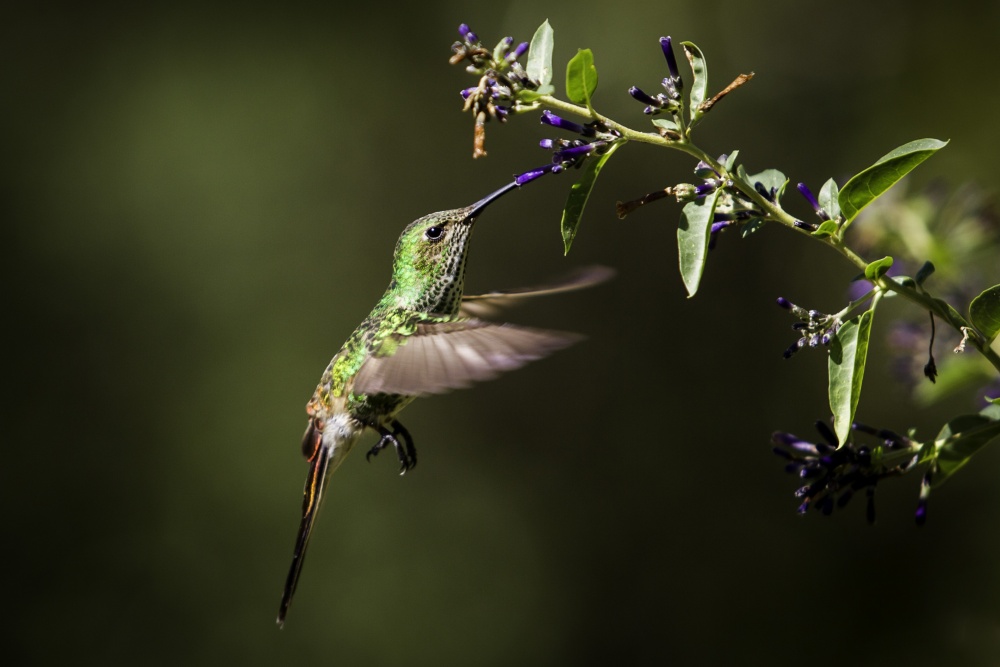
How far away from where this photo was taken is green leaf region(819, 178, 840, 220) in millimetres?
1331

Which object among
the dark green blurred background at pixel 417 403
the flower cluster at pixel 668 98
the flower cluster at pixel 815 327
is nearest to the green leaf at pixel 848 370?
the flower cluster at pixel 815 327

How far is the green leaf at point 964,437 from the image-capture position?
128 centimetres

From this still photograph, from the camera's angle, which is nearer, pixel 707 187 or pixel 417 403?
pixel 707 187

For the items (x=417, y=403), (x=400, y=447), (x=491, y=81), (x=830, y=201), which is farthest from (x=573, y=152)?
(x=417, y=403)

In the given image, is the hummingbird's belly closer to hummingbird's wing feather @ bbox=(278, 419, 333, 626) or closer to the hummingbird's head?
hummingbird's wing feather @ bbox=(278, 419, 333, 626)

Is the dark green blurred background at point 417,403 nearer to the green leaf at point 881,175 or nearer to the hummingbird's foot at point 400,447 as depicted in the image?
the hummingbird's foot at point 400,447

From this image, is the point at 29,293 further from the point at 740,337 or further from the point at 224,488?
the point at 740,337

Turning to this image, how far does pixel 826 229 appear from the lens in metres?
1.23

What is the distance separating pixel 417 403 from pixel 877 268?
536 cm

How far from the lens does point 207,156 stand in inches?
250

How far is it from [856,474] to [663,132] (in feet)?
1.83

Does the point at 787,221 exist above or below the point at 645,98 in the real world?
below

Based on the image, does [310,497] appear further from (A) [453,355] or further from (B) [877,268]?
(B) [877,268]

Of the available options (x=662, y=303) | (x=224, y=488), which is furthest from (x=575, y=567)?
(x=224, y=488)
